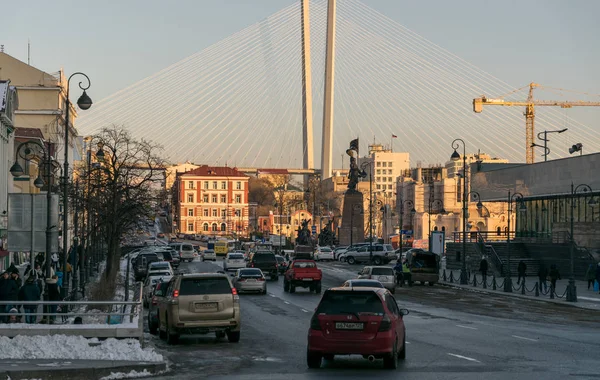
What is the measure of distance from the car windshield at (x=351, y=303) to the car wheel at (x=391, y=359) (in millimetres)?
749

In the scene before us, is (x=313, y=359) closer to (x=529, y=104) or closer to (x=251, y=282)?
(x=251, y=282)

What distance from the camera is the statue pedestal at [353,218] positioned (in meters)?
105

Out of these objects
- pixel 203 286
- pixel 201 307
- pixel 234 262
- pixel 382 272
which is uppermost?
pixel 203 286

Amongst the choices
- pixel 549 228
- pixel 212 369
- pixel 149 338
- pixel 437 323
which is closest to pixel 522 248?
pixel 549 228

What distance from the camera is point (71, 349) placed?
760 inches

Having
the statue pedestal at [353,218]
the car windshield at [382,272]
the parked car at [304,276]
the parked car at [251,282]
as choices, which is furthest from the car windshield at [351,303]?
the statue pedestal at [353,218]

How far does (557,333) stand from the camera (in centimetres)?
2792

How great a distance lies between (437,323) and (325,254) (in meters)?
68.5

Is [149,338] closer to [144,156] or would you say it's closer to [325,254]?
[144,156]

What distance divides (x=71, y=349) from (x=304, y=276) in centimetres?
3326

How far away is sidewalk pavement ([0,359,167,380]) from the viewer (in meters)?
16.6

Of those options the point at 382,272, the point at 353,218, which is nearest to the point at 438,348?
the point at 382,272

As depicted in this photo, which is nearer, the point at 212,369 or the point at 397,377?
the point at 397,377

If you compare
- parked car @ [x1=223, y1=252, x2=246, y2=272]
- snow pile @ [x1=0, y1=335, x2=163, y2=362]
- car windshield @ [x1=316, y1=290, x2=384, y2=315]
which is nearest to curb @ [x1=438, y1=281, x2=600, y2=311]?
parked car @ [x1=223, y1=252, x2=246, y2=272]
